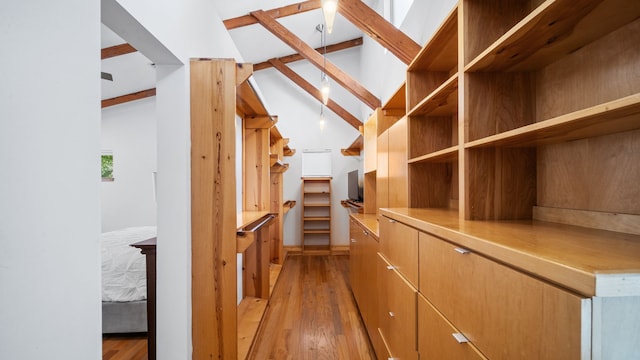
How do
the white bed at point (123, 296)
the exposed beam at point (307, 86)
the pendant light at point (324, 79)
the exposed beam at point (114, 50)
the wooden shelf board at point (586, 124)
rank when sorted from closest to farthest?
the wooden shelf board at point (586, 124) < the white bed at point (123, 296) < the exposed beam at point (114, 50) < the pendant light at point (324, 79) < the exposed beam at point (307, 86)

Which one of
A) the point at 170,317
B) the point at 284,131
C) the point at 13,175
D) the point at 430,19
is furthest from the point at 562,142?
the point at 284,131

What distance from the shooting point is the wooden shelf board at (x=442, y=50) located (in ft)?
4.30

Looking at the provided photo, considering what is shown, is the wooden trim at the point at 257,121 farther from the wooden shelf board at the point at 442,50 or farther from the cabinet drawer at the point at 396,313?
the cabinet drawer at the point at 396,313

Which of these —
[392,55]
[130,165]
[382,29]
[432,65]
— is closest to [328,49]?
[392,55]

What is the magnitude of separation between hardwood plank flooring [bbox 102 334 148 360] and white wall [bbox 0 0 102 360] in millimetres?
1642

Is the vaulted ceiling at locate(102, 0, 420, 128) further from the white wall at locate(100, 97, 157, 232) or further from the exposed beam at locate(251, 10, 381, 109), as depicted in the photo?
the white wall at locate(100, 97, 157, 232)

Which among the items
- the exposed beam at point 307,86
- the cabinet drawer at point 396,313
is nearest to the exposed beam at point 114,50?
the exposed beam at point 307,86

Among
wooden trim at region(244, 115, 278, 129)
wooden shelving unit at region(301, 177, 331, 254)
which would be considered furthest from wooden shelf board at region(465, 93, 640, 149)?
wooden shelving unit at region(301, 177, 331, 254)

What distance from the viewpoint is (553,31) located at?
856 mm

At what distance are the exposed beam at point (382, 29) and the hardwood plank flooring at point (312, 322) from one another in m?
2.47

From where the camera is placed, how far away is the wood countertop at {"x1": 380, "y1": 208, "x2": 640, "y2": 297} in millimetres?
446

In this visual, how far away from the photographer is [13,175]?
0.68m

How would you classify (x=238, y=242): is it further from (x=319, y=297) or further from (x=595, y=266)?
(x=319, y=297)

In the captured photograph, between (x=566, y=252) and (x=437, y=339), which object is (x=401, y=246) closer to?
(x=437, y=339)
